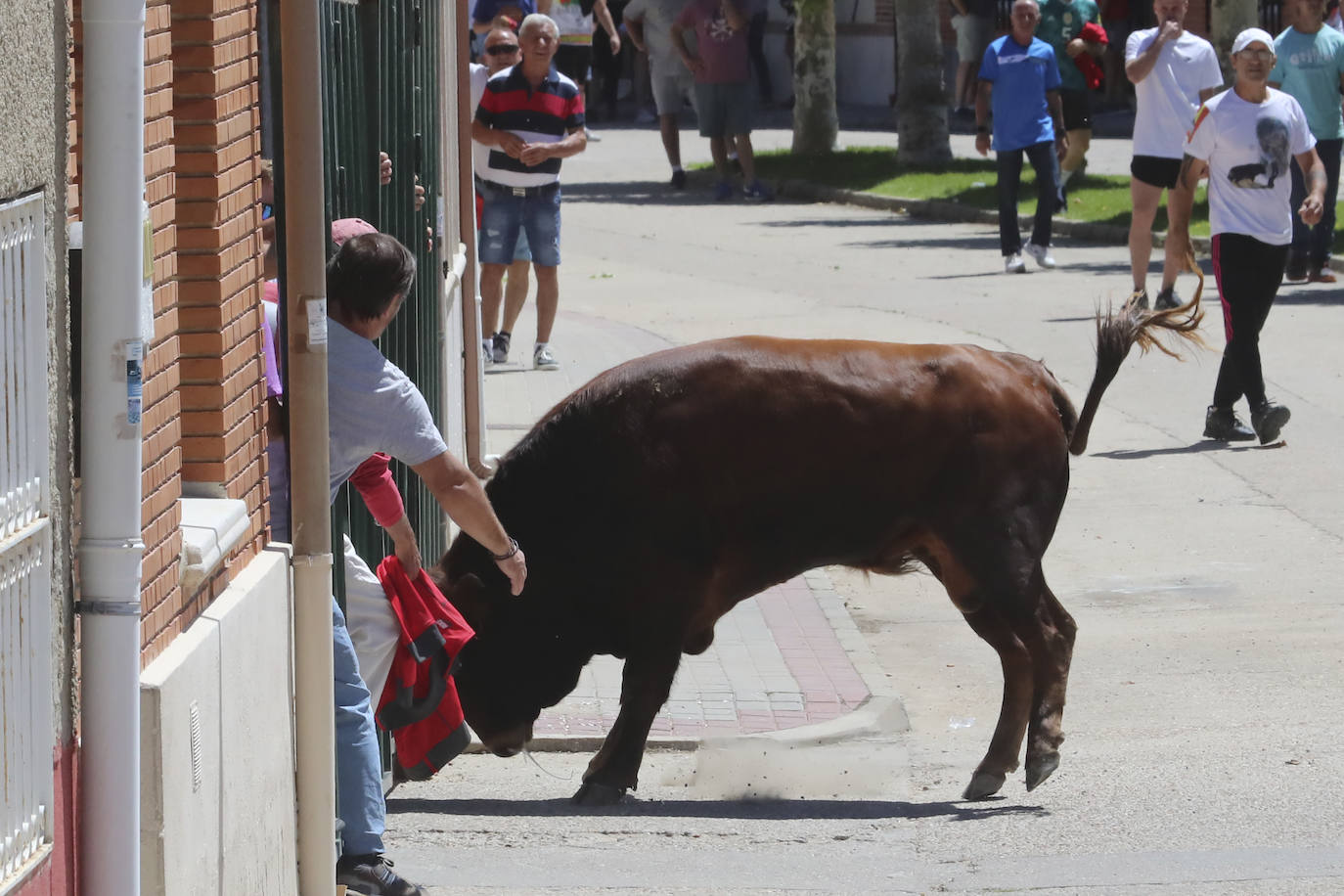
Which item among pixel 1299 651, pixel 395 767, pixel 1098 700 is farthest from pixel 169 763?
pixel 1299 651

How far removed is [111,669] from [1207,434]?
913 cm

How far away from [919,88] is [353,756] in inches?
832

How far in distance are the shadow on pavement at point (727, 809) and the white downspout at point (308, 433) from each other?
1.46 metres

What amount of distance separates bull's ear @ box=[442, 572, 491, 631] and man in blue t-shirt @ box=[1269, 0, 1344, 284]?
37.6 feet

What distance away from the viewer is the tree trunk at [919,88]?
25.2 m

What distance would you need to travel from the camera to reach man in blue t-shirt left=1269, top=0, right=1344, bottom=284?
16641 millimetres

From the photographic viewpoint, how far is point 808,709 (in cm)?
764

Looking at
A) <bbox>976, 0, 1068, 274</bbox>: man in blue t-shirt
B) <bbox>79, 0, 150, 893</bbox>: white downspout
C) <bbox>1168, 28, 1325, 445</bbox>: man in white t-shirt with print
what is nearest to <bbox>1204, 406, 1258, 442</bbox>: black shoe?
<bbox>1168, 28, 1325, 445</bbox>: man in white t-shirt with print

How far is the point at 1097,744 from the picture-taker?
23.7 feet

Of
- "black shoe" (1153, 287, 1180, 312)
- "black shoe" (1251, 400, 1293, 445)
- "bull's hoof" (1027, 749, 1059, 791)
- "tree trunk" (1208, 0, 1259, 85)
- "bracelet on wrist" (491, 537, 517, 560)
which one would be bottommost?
"bull's hoof" (1027, 749, 1059, 791)

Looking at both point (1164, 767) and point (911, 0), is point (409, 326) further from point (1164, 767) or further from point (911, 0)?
point (911, 0)

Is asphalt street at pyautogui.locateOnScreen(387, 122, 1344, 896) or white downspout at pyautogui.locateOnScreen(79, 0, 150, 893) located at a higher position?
white downspout at pyautogui.locateOnScreen(79, 0, 150, 893)

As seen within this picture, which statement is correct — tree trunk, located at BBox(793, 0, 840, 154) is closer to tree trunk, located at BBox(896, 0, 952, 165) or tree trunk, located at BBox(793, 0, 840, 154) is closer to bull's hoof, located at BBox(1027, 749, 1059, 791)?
tree trunk, located at BBox(896, 0, 952, 165)

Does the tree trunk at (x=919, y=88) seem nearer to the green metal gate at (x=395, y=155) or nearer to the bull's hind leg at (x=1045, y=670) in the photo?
the green metal gate at (x=395, y=155)
